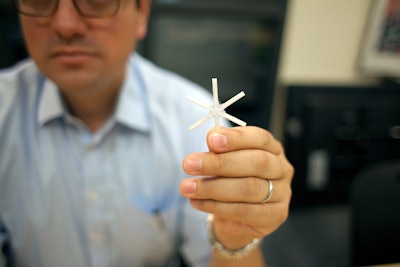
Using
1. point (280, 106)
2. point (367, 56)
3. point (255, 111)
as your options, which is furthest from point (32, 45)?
point (367, 56)

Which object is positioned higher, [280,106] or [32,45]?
[32,45]

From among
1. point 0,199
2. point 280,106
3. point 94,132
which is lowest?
point 280,106

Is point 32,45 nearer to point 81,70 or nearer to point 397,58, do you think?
point 81,70

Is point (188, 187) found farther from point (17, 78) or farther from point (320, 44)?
point (320, 44)

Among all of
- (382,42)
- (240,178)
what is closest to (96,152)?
(240,178)

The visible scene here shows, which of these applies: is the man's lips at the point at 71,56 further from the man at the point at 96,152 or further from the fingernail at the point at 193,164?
the fingernail at the point at 193,164

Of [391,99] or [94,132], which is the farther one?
[391,99]
